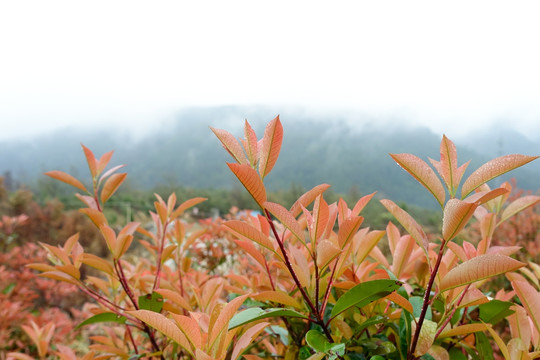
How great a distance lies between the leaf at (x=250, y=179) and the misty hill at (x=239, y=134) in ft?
155

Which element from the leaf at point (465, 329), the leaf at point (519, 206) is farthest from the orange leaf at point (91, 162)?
the leaf at point (519, 206)

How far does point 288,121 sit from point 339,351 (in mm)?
72066

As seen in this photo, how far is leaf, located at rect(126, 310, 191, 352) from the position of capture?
40cm

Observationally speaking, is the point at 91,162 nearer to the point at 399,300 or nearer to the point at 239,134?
the point at 399,300

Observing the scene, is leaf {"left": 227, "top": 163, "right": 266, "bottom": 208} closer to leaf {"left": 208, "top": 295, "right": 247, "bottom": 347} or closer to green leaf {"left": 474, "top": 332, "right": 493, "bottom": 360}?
leaf {"left": 208, "top": 295, "right": 247, "bottom": 347}

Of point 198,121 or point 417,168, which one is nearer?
point 417,168

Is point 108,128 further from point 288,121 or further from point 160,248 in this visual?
point 160,248

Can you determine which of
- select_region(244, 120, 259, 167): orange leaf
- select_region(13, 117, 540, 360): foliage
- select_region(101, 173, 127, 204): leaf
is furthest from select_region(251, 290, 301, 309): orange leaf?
select_region(101, 173, 127, 204): leaf

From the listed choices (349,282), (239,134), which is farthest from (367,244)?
(239,134)

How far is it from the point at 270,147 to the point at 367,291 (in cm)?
25

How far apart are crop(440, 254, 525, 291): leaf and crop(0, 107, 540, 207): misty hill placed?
1862 inches

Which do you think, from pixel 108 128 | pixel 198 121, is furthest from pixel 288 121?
pixel 108 128

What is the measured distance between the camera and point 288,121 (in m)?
71.2

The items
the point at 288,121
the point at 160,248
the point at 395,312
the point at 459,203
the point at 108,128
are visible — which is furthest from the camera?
the point at 108,128
